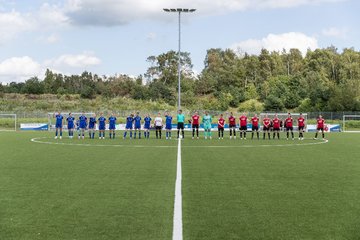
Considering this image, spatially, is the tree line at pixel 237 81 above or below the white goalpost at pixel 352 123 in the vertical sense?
above

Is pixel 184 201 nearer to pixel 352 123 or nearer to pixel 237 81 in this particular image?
pixel 352 123

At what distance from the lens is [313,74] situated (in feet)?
288

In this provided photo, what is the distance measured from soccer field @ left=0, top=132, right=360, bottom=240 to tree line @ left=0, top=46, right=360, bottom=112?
5905cm

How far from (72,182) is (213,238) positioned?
18.9 feet

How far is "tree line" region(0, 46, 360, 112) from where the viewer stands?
79.6m

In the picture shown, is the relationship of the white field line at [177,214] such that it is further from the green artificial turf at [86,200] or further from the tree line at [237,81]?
the tree line at [237,81]

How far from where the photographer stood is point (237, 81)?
10081cm

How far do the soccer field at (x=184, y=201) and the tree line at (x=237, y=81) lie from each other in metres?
59.0

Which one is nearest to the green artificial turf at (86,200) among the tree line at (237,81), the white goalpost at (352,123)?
the white goalpost at (352,123)

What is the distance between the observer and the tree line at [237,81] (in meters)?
79.6

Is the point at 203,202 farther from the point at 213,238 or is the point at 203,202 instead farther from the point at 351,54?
the point at 351,54

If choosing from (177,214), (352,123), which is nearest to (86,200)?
(177,214)

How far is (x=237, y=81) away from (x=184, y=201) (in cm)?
9347

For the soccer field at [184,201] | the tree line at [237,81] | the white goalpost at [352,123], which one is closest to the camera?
the soccer field at [184,201]
